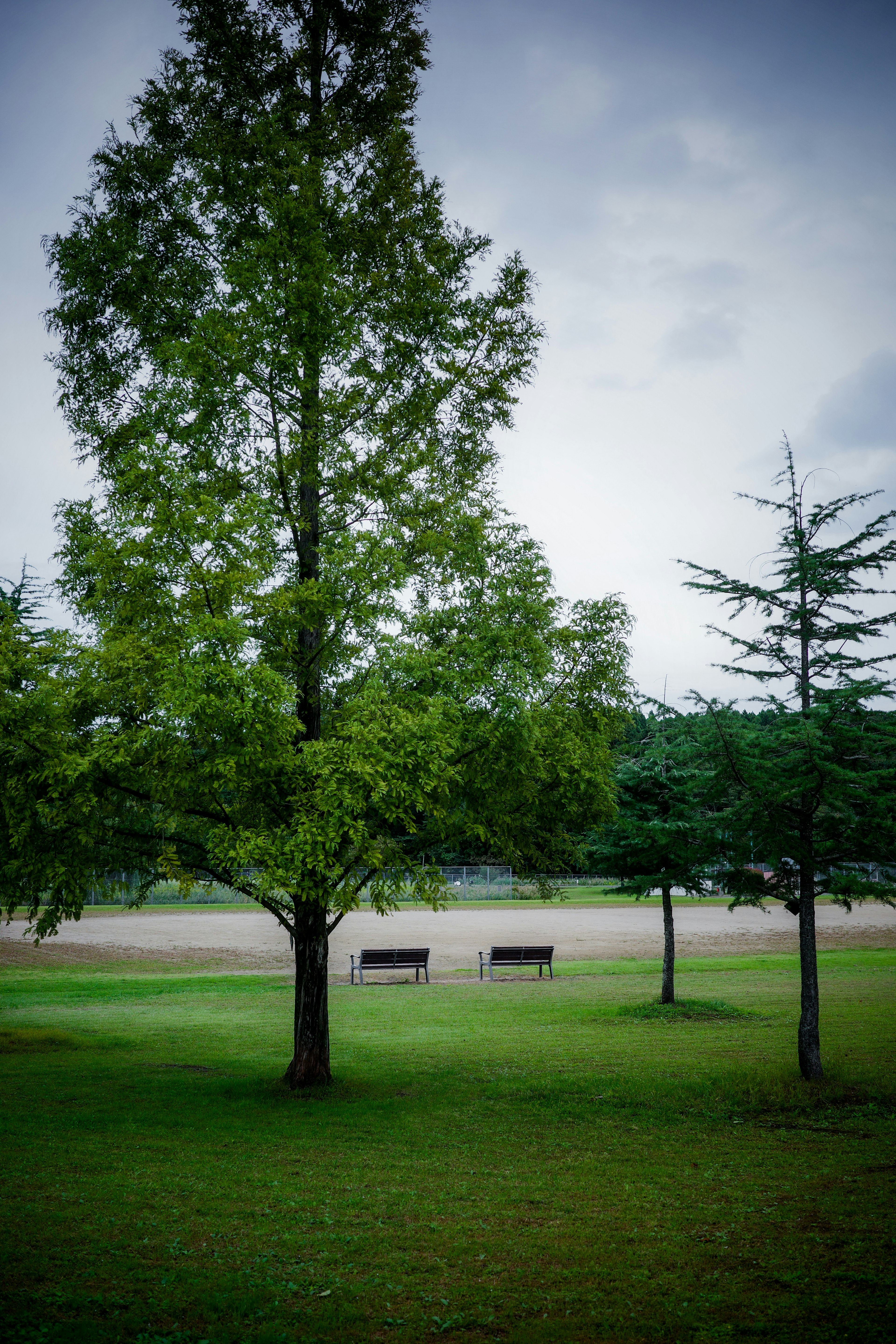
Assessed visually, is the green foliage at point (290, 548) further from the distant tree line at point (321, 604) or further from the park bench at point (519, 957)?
the park bench at point (519, 957)

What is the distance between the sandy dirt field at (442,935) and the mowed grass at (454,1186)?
11.2 metres

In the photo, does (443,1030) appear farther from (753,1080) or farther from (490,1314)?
(490,1314)

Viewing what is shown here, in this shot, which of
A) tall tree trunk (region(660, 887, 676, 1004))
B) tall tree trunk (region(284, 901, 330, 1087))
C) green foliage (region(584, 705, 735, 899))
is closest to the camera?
tall tree trunk (region(284, 901, 330, 1087))

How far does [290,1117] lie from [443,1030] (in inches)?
239

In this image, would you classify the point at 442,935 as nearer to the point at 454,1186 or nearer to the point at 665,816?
the point at 665,816

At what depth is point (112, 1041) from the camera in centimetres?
1427

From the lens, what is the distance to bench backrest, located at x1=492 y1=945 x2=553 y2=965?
2219 cm

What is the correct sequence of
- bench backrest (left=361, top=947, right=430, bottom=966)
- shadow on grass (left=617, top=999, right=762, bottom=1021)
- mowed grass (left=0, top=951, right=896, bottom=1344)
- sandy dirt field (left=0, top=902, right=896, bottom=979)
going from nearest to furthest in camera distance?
mowed grass (left=0, top=951, right=896, bottom=1344) < shadow on grass (left=617, top=999, right=762, bottom=1021) < bench backrest (left=361, top=947, right=430, bottom=966) < sandy dirt field (left=0, top=902, right=896, bottom=979)

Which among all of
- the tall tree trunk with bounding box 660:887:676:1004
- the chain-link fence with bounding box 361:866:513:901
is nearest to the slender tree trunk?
the tall tree trunk with bounding box 660:887:676:1004

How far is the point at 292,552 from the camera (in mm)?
11320

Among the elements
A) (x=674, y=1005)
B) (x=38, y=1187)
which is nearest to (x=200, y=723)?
(x=38, y=1187)

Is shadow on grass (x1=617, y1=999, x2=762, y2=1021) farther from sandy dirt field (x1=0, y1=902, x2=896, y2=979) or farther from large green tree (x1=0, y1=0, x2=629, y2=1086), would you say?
sandy dirt field (x1=0, y1=902, x2=896, y2=979)

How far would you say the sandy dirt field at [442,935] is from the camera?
26578mm

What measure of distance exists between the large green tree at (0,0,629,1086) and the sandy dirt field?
14.5 metres
